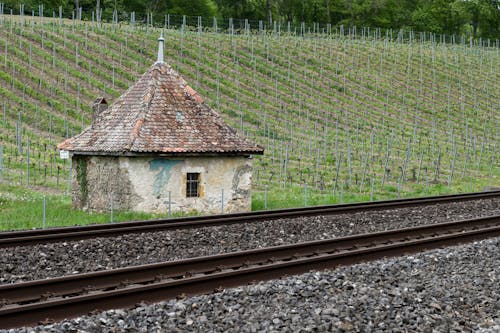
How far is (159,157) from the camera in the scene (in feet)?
67.2

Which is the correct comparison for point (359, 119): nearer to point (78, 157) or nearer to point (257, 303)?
point (78, 157)

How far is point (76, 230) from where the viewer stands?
1522cm

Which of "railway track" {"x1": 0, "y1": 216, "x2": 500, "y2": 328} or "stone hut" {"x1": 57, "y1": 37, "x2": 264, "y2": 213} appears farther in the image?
"stone hut" {"x1": 57, "y1": 37, "x2": 264, "y2": 213}

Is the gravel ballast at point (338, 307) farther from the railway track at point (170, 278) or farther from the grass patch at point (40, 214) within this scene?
the grass patch at point (40, 214)

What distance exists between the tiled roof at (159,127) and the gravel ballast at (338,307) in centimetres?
1061

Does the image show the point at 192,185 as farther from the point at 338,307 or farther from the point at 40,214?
the point at 338,307

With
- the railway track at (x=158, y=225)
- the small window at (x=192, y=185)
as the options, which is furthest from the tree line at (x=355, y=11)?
the railway track at (x=158, y=225)

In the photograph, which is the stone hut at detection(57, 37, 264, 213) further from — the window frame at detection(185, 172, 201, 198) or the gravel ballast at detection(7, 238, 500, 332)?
the gravel ballast at detection(7, 238, 500, 332)

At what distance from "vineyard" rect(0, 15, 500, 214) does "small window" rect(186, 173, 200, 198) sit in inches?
109

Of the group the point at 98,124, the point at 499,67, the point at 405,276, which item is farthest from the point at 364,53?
the point at 405,276

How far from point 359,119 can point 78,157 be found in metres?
30.3

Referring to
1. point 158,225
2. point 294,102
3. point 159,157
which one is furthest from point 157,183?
point 294,102

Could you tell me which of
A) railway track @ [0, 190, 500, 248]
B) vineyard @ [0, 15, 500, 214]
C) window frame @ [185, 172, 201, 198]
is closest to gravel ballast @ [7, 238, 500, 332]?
railway track @ [0, 190, 500, 248]

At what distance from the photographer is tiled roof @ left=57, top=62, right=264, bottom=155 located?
2050 centimetres
